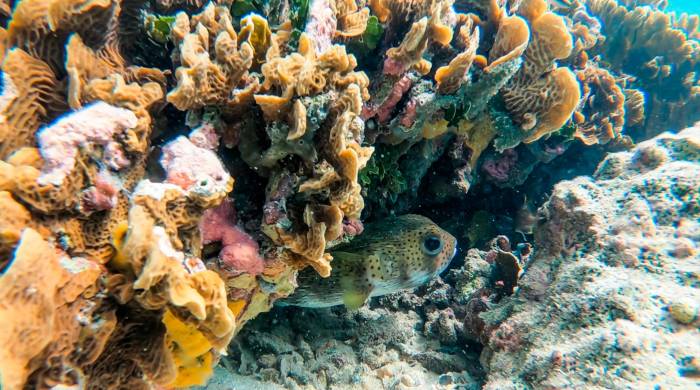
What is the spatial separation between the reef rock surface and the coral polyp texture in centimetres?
3

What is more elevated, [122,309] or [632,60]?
[632,60]

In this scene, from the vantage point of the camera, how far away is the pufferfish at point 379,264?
3.86 meters

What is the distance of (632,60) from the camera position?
767 cm

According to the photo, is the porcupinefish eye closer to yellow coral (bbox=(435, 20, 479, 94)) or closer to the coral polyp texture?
the coral polyp texture

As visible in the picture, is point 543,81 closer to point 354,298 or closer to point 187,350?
point 354,298

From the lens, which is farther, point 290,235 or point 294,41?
point 294,41

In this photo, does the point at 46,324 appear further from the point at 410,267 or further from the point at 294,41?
the point at 410,267

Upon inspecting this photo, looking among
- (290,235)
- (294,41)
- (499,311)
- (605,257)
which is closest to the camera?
(290,235)

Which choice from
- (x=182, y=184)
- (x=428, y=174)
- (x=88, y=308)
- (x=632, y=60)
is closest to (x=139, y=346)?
(x=88, y=308)

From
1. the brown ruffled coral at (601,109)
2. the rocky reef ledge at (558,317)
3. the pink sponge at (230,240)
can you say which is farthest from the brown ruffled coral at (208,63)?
the brown ruffled coral at (601,109)

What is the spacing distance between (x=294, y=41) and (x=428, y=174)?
2.78 meters

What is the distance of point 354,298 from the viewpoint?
3.81 meters

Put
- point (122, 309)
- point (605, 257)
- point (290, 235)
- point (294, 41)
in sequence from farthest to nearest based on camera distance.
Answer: point (605, 257) → point (294, 41) → point (290, 235) → point (122, 309)

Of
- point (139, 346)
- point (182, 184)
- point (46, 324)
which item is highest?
point (182, 184)
